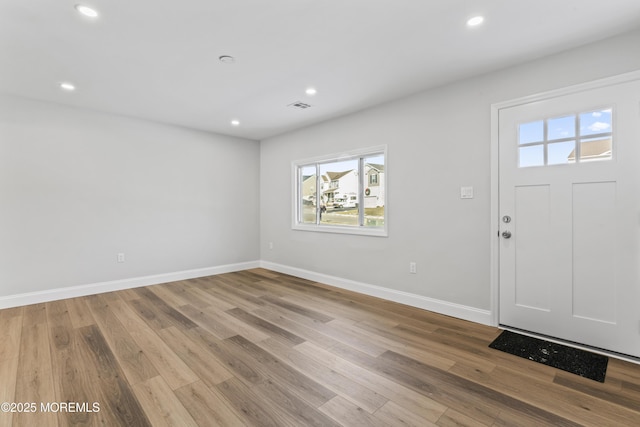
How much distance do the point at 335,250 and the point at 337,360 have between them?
7.42ft

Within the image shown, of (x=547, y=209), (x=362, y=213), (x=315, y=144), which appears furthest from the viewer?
(x=315, y=144)

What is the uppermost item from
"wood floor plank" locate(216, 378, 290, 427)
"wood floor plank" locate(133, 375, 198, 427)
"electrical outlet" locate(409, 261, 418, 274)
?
"electrical outlet" locate(409, 261, 418, 274)

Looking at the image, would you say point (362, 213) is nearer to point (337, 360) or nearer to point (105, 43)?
point (337, 360)

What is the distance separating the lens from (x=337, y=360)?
7.43ft

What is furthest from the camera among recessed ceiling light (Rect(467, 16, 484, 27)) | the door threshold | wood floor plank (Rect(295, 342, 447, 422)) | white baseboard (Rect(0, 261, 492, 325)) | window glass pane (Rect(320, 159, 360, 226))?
window glass pane (Rect(320, 159, 360, 226))

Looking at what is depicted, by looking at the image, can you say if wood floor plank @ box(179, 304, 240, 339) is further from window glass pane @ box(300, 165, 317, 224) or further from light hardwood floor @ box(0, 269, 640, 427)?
window glass pane @ box(300, 165, 317, 224)

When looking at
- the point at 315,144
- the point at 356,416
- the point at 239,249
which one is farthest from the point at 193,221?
the point at 356,416

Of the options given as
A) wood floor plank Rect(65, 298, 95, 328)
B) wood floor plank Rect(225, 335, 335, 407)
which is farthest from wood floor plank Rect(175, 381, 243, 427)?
wood floor plank Rect(65, 298, 95, 328)

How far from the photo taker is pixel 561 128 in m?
2.52

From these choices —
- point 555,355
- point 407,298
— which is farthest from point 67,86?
point 555,355

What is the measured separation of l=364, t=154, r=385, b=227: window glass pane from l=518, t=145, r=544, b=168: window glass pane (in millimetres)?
1563

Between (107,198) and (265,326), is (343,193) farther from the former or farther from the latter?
(107,198)

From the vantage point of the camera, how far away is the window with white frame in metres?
4.00

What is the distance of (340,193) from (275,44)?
257 cm
